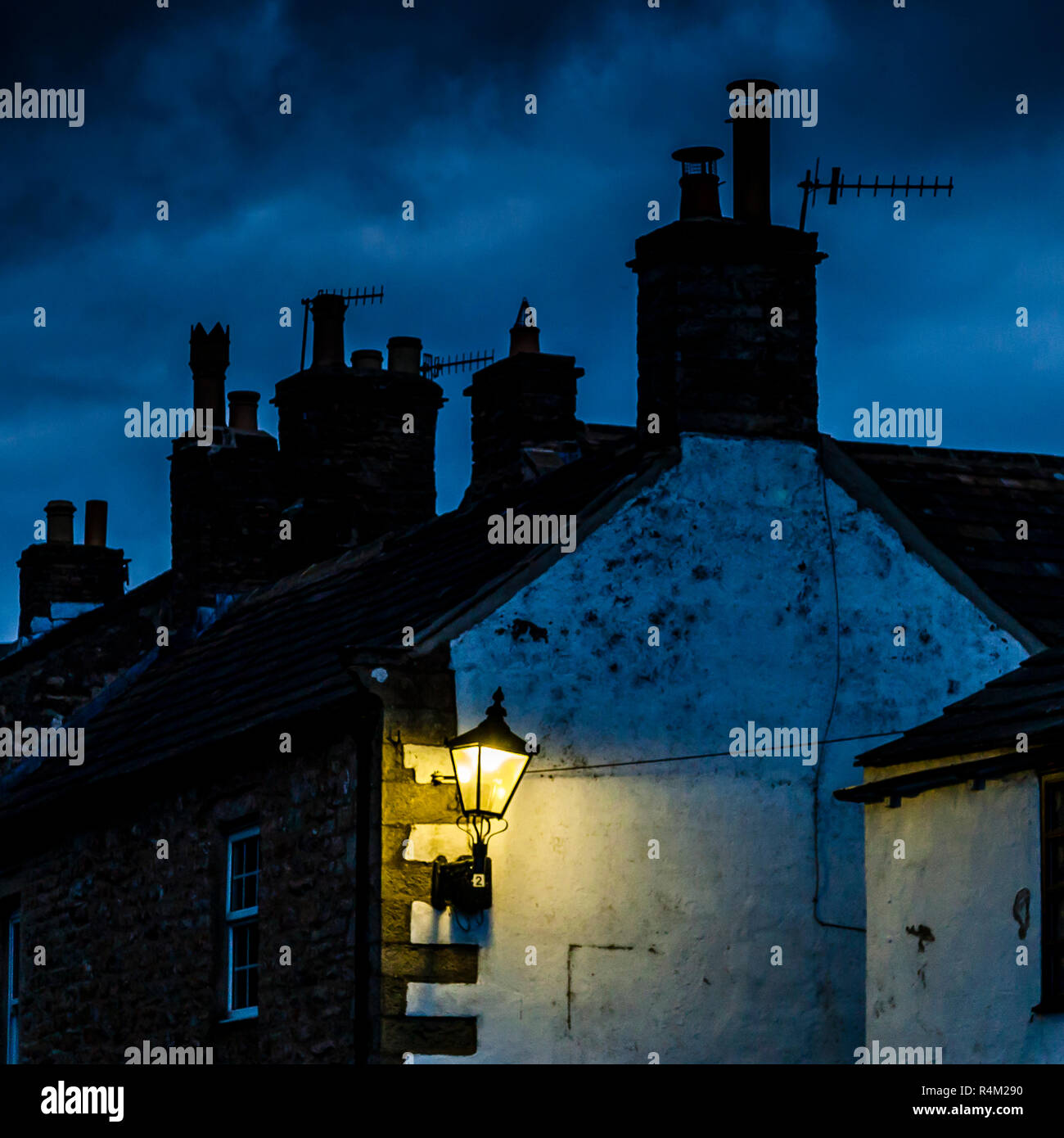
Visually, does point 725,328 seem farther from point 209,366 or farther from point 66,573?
point 66,573

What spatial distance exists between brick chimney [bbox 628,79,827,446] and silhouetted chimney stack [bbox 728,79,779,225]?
280 millimetres

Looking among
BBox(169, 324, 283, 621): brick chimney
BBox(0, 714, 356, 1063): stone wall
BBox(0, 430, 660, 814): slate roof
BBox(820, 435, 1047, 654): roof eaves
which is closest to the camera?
BBox(0, 714, 356, 1063): stone wall

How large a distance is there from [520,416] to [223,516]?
3.26 metres

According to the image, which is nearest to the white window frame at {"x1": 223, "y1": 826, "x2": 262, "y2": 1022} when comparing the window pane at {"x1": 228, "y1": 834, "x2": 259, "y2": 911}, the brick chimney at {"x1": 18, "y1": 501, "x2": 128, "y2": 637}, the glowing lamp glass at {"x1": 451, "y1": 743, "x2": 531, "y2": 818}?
the window pane at {"x1": 228, "y1": 834, "x2": 259, "y2": 911}

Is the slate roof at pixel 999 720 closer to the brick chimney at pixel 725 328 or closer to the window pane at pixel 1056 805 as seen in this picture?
the window pane at pixel 1056 805

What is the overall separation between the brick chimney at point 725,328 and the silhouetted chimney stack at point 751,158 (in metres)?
0.28

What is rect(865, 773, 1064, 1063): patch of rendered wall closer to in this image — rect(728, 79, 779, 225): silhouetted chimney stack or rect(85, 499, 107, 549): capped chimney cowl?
rect(728, 79, 779, 225): silhouetted chimney stack

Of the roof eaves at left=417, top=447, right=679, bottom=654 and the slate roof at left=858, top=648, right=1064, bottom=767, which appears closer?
the slate roof at left=858, top=648, right=1064, bottom=767

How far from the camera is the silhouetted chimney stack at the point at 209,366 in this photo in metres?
23.5

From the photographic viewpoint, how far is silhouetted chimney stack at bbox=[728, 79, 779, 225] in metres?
16.8

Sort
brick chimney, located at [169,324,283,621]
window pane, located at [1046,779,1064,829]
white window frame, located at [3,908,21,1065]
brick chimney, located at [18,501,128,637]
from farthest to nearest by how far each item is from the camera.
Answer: brick chimney, located at [18,501,128,637] → brick chimney, located at [169,324,283,621] → white window frame, located at [3,908,21,1065] → window pane, located at [1046,779,1064,829]

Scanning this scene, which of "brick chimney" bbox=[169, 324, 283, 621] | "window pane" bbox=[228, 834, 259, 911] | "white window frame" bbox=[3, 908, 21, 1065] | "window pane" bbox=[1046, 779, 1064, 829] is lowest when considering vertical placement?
"white window frame" bbox=[3, 908, 21, 1065]

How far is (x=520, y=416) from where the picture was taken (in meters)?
21.3

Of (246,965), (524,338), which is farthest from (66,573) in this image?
(246,965)
